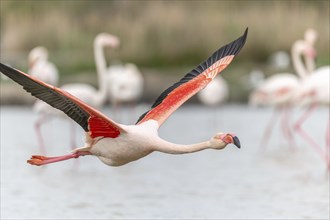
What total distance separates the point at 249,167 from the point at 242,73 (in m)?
11.3

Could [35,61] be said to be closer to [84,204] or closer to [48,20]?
[84,204]

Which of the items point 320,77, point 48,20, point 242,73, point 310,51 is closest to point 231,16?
point 242,73

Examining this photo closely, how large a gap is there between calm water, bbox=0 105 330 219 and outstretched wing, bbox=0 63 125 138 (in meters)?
1.88

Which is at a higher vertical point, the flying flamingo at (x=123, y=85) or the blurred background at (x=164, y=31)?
the blurred background at (x=164, y=31)

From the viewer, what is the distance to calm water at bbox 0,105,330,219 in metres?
10.2

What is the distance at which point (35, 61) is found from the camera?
1672cm

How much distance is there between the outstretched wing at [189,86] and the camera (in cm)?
836

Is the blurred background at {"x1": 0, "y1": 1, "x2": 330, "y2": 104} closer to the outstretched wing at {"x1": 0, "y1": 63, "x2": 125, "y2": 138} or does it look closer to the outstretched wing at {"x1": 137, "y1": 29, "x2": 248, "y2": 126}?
the outstretched wing at {"x1": 137, "y1": 29, "x2": 248, "y2": 126}

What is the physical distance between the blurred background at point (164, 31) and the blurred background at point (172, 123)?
0.10ft

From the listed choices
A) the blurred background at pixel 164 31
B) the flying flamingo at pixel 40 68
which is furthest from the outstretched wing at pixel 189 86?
the blurred background at pixel 164 31

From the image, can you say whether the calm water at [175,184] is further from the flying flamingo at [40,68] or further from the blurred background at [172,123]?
the flying flamingo at [40,68]

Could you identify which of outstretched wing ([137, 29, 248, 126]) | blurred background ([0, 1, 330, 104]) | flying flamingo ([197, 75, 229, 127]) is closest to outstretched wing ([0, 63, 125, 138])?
outstretched wing ([137, 29, 248, 126])

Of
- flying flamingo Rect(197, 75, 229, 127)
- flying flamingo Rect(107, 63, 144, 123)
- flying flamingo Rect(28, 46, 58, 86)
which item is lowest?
flying flamingo Rect(28, 46, 58, 86)

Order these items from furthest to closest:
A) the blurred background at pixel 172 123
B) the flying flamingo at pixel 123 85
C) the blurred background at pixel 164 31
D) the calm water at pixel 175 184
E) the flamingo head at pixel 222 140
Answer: the blurred background at pixel 164 31, the flying flamingo at pixel 123 85, the blurred background at pixel 172 123, the calm water at pixel 175 184, the flamingo head at pixel 222 140
